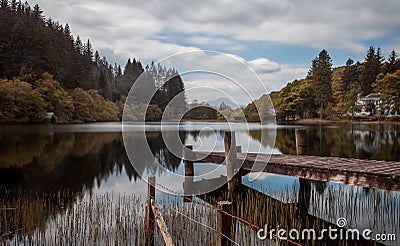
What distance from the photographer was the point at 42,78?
48.7m

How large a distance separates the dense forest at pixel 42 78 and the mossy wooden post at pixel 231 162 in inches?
989

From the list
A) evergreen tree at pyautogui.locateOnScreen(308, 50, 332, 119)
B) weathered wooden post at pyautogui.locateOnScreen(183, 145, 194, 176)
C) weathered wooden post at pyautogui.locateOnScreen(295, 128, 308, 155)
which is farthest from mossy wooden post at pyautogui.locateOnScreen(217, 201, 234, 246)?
evergreen tree at pyautogui.locateOnScreen(308, 50, 332, 119)

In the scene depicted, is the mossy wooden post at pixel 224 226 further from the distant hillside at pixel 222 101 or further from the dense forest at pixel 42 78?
the dense forest at pixel 42 78

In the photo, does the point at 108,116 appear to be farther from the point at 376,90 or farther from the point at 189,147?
the point at 189,147

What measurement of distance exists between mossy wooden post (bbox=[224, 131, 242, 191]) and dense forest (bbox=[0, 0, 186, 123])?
82.4 feet

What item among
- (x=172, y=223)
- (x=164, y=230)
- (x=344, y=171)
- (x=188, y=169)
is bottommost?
(x=172, y=223)

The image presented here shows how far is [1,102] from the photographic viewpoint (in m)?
38.8

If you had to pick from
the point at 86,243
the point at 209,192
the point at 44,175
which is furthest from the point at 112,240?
the point at 44,175

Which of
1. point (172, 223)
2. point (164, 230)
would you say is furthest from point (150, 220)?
point (164, 230)

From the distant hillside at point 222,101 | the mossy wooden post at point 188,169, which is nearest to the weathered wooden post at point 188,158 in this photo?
the mossy wooden post at point 188,169

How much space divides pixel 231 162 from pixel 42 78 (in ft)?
155

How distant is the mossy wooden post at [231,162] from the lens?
27.3 ft

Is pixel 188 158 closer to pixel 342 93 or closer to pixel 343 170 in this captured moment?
pixel 343 170

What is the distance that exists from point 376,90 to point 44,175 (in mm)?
48289
